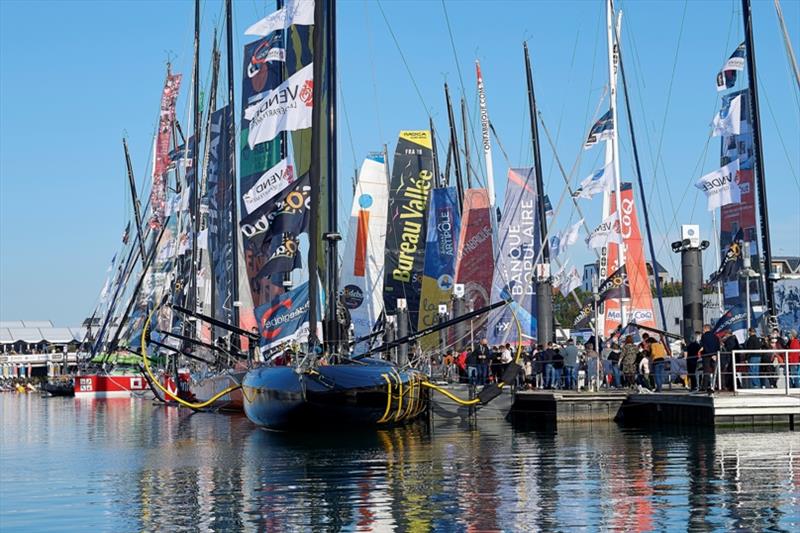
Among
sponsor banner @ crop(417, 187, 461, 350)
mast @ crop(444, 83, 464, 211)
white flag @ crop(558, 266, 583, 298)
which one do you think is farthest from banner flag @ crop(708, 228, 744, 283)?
mast @ crop(444, 83, 464, 211)

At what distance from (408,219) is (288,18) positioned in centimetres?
2469

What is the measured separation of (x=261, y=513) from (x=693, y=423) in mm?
16068

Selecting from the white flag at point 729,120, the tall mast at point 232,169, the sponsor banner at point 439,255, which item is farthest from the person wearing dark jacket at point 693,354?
the sponsor banner at point 439,255

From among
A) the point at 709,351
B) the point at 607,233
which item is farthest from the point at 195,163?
the point at 709,351

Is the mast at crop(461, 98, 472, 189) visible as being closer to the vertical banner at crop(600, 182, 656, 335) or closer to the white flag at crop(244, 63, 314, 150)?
the vertical banner at crop(600, 182, 656, 335)

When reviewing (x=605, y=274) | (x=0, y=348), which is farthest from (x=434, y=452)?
(x=0, y=348)

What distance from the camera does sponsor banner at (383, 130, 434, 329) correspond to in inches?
2314

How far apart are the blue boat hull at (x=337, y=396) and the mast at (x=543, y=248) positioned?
35.3 ft

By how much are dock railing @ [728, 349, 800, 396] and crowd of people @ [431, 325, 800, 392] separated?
1.0 inches

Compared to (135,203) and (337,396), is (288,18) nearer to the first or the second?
(337,396)

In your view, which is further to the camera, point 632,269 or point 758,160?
point 632,269

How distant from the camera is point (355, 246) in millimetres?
60125

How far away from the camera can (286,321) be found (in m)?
34.0

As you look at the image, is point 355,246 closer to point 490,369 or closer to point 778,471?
point 490,369
